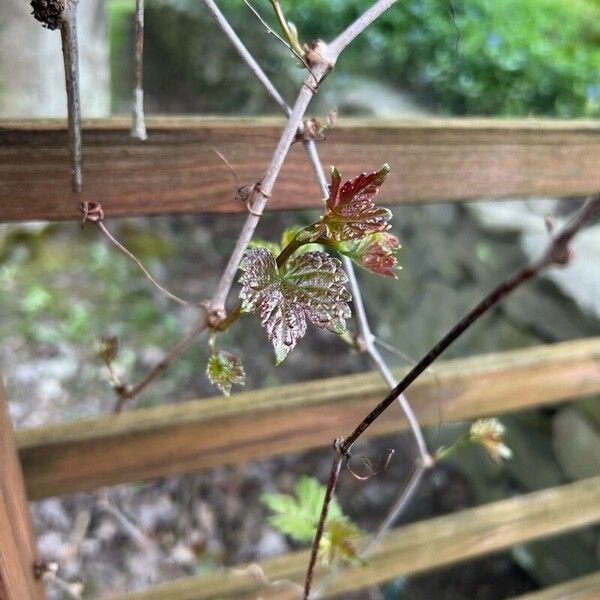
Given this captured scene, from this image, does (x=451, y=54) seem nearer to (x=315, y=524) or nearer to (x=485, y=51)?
(x=485, y=51)

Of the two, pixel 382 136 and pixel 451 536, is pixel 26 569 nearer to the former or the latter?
pixel 382 136

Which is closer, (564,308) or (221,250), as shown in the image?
(564,308)

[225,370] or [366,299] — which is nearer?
[225,370]

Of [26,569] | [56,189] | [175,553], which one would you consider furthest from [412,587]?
[56,189]

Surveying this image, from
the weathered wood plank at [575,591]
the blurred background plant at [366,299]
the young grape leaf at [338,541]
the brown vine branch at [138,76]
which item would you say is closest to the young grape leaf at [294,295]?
the brown vine branch at [138,76]

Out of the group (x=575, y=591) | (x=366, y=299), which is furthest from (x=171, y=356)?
(x=366, y=299)

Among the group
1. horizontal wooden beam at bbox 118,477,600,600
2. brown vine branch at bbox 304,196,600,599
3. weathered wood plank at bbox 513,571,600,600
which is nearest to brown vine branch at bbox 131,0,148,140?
brown vine branch at bbox 304,196,600,599
